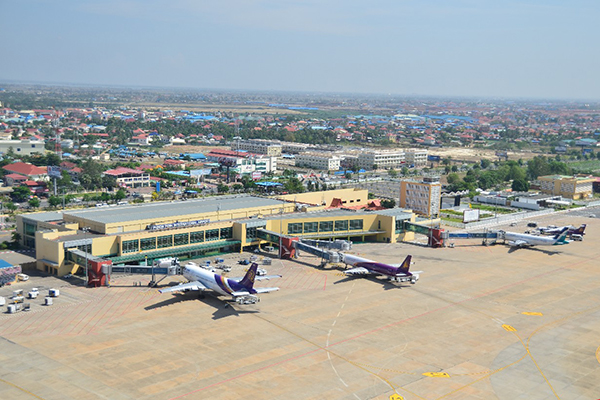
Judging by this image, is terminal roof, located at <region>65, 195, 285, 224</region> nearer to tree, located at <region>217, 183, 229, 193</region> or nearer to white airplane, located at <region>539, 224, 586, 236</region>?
white airplane, located at <region>539, 224, 586, 236</region>

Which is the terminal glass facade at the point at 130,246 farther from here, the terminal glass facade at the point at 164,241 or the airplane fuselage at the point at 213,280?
the airplane fuselage at the point at 213,280

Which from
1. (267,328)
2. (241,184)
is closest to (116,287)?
(267,328)

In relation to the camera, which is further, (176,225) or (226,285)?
(176,225)

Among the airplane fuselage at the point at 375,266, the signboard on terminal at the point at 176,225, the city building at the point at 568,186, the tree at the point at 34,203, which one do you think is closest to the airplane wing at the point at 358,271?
the airplane fuselage at the point at 375,266

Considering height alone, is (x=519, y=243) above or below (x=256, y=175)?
above

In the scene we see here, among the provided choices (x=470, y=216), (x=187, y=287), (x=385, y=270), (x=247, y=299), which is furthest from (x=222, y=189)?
(x=247, y=299)

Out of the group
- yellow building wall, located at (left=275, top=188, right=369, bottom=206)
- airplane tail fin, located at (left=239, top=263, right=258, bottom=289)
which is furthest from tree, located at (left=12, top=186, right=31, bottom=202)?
airplane tail fin, located at (left=239, top=263, right=258, bottom=289)

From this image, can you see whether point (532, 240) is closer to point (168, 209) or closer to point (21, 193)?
point (168, 209)
